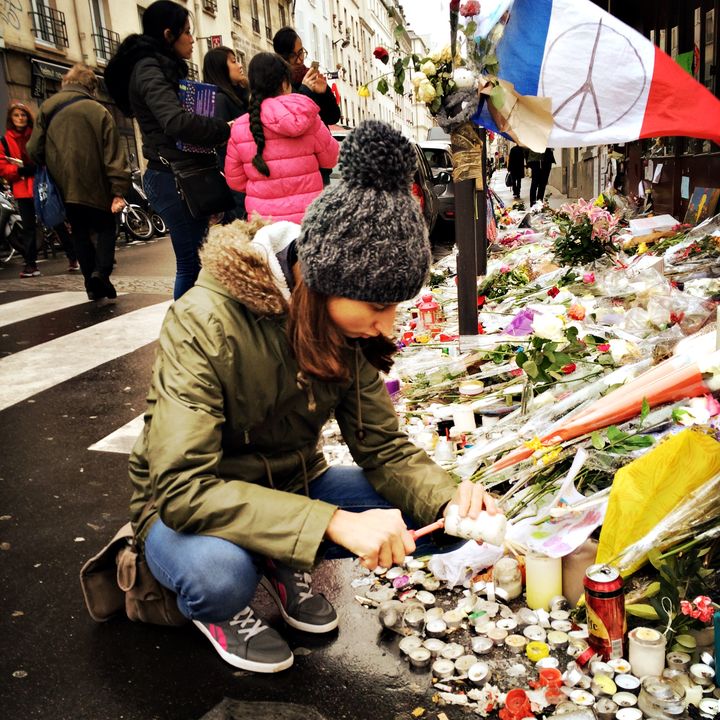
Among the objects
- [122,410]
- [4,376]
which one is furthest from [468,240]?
[4,376]

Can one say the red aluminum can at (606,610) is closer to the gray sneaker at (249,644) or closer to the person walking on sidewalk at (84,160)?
the gray sneaker at (249,644)

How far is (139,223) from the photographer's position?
13.6 meters

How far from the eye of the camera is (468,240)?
4.09m

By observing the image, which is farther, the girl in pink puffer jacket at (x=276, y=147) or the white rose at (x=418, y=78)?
the girl in pink puffer jacket at (x=276, y=147)

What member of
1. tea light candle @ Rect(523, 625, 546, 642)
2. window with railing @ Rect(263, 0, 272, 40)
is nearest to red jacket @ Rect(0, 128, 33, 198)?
tea light candle @ Rect(523, 625, 546, 642)

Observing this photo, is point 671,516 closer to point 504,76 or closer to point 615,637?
point 615,637

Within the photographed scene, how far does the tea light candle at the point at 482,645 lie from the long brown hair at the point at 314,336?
85 centimetres

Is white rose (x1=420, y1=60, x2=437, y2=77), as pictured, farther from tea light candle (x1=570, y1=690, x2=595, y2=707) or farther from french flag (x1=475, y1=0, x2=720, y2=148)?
tea light candle (x1=570, y1=690, x2=595, y2=707)

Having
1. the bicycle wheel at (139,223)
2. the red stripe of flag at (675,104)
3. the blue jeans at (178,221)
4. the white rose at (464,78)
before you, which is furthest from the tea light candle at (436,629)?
the bicycle wheel at (139,223)

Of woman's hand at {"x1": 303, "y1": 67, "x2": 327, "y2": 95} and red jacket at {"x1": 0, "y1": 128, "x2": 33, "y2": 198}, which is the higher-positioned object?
woman's hand at {"x1": 303, "y1": 67, "x2": 327, "y2": 95}

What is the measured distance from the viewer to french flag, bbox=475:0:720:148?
3.20 metres

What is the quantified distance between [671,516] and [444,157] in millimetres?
10001

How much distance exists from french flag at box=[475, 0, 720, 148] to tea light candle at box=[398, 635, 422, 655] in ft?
7.74

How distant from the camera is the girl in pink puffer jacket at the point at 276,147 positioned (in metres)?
4.42
